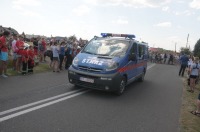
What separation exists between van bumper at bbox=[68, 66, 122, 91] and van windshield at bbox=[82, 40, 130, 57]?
3.67ft

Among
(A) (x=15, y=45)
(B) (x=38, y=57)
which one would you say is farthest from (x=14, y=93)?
(B) (x=38, y=57)

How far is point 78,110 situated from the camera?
7.12 m

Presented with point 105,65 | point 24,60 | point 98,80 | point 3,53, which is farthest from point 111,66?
point 24,60

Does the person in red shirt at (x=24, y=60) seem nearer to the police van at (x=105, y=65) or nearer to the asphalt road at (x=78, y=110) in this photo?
the asphalt road at (x=78, y=110)

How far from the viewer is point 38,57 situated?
1934 cm

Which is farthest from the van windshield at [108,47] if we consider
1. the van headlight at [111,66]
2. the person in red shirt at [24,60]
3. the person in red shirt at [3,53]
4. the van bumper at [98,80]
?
the person in red shirt at [24,60]

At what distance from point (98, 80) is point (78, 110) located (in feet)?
6.68

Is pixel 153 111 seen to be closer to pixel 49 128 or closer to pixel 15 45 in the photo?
pixel 49 128

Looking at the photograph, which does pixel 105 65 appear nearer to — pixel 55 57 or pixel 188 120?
pixel 188 120

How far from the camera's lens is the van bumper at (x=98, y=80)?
29.4 feet

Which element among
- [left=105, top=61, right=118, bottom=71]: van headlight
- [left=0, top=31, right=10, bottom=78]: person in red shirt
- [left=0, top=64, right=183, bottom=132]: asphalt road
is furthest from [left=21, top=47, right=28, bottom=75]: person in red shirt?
[left=105, top=61, right=118, bottom=71]: van headlight

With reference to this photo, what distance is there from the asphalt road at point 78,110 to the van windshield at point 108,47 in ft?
4.81

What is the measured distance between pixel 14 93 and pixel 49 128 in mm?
3199

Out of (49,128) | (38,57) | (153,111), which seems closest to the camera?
(49,128)
